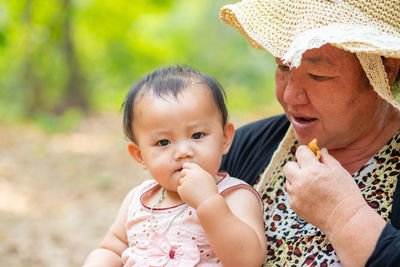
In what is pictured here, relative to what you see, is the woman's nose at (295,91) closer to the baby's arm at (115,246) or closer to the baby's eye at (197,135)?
the baby's eye at (197,135)

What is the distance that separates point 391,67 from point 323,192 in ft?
2.00

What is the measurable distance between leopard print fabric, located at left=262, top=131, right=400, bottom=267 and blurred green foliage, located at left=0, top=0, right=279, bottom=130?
6.30 meters

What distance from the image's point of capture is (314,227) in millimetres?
1907

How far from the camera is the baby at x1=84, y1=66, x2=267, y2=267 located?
5.60 ft

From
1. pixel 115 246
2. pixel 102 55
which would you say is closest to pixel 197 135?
pixel 115 246

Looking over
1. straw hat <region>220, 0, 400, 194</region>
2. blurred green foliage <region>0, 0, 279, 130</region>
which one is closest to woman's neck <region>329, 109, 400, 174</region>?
straw hat <region>220, 0, 400, 194</region>

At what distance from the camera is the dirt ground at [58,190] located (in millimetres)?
4043

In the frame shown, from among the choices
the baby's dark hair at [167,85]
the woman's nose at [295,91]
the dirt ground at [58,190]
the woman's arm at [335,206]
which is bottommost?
the dirt ground at [58,190]

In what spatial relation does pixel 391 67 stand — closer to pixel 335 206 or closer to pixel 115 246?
pixel 335 206

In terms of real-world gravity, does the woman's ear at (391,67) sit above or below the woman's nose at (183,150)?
above

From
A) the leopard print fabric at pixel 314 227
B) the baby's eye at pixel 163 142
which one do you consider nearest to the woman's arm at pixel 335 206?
the leopard print fabric at pixel 314 227

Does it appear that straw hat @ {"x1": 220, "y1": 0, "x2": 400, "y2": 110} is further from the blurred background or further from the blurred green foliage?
the blurred green foliage

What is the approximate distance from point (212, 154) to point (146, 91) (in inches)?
14.4

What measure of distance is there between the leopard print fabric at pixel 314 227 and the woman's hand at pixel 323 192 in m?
0.13
